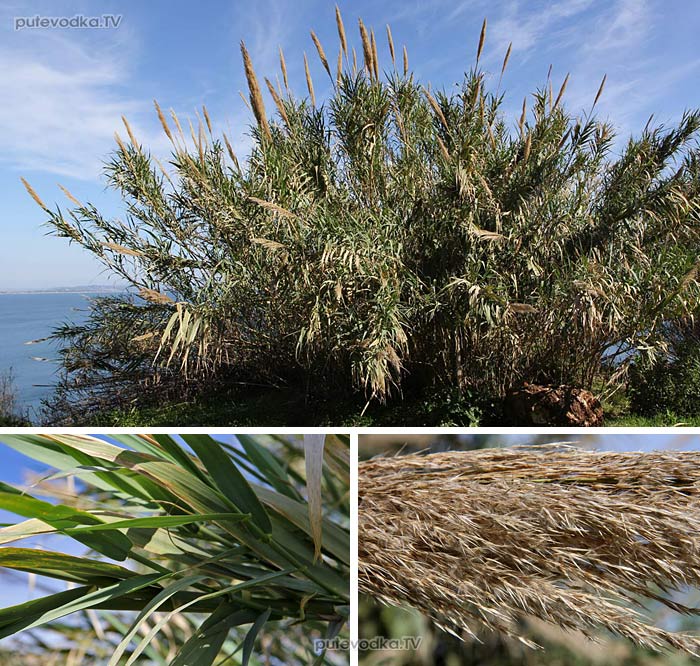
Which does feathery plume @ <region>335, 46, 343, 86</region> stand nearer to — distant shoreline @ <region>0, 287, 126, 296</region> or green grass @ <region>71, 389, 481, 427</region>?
distant shoreline @ <region>0, 287, 126, 296</region>

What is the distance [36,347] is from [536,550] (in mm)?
5872

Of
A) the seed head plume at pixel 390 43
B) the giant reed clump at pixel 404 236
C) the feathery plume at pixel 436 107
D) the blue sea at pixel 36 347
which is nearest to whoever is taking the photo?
the giant reed clump at pixel 404 236

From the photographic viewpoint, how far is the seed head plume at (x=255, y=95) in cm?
500

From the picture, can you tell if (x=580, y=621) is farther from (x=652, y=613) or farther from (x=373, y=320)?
(x=373, y=320)

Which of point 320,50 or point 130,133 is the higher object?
point 320,50

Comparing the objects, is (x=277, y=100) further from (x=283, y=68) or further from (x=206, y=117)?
(x=206, y=117)

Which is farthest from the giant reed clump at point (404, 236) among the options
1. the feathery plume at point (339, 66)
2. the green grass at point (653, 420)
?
the green grass at point (653, 420)

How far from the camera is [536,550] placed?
1.29 m

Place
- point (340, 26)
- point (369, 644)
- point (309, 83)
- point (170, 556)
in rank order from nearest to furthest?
point (170, 556) → point (369, 644) → point (340, 26) → point (309, 83)

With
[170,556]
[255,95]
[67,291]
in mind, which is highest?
[255,95]

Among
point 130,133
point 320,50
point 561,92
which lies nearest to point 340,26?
point 320,50

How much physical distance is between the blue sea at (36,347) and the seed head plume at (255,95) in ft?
7.34

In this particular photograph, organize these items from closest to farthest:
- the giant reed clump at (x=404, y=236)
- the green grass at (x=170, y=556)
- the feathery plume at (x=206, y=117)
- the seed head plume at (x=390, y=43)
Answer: the green grass at (x=170, y=556) < the giant reed clump at (x=404, y=236) < the seed head plume at (x=390, y=43) < the feathery plume at (x=206, y=117)

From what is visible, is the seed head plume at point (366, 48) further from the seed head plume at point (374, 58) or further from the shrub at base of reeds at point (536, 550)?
the shrub at base of reeds at point (536, 550)
